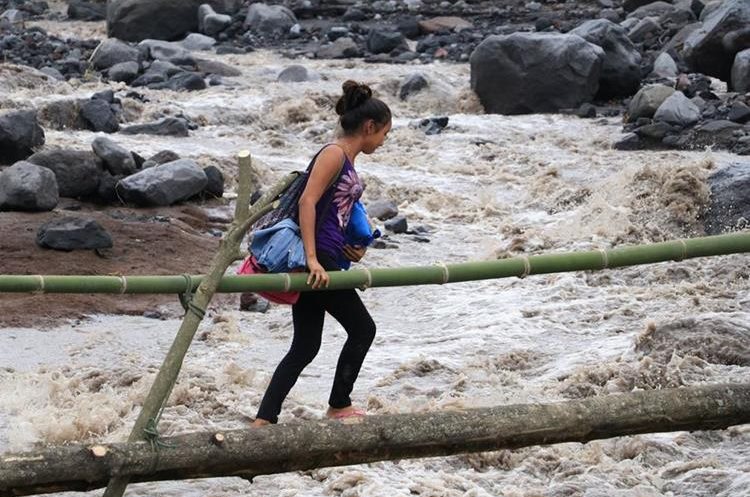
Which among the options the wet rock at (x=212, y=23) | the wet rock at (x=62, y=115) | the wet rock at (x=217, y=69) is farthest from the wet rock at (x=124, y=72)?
the wet rock at (x=212, y=23)

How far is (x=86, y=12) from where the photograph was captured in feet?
70.5

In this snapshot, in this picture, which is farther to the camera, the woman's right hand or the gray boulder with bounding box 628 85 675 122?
the gray boulder with bounding box 628 85 675 122

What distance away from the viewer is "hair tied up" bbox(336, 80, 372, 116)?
4539mm

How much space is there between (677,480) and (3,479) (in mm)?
2551

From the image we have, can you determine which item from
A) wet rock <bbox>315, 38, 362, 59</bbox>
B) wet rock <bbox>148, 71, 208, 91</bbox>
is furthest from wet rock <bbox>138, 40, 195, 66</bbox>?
wet rock <bbox>315, 38, 362, 59</bbox>

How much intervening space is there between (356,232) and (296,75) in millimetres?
11239

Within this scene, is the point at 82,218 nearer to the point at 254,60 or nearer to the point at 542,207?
the point at 542,207

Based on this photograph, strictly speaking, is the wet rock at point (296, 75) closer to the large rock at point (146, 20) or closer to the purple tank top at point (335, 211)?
the large rock at point (146, 20)

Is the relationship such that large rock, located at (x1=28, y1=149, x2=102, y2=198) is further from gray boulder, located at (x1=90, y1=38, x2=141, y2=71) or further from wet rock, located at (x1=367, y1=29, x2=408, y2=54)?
wet rock, located at (x1=367, y1=29, x2=408, y2=54)

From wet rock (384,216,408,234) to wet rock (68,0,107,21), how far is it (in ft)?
40.4

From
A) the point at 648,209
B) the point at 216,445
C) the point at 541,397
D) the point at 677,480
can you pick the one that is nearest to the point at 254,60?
the point at 648,209

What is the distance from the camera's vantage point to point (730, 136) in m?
12.1

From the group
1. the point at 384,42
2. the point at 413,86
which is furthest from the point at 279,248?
the point at 384,42

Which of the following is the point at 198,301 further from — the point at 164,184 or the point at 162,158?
the point at 162,158
